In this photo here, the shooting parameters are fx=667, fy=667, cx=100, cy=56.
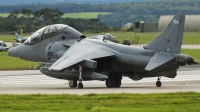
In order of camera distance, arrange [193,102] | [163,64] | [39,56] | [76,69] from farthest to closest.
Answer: [39,56] < [76,69] < [163,64] < [193,102]

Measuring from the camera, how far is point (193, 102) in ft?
69.7

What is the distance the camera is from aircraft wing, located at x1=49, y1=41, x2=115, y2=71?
28636 mm

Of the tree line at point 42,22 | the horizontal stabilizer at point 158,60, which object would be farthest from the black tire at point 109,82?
the tree line at point 42,22

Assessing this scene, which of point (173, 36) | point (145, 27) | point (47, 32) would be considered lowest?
point (173, 36)

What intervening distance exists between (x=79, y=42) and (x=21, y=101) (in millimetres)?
9753

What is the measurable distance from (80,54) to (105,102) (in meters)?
8.26

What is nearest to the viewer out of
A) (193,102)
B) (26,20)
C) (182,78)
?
(193,102)

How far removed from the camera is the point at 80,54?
2950 cm

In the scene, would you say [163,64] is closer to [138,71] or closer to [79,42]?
[138,71]

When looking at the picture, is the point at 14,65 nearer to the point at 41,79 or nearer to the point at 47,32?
the point at 41,79

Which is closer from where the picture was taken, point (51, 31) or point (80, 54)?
point (80, 54)

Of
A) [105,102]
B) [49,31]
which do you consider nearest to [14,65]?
[49,31]

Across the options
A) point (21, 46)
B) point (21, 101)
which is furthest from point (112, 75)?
point (21, 101)

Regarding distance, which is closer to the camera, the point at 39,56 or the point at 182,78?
the point at 39,56
